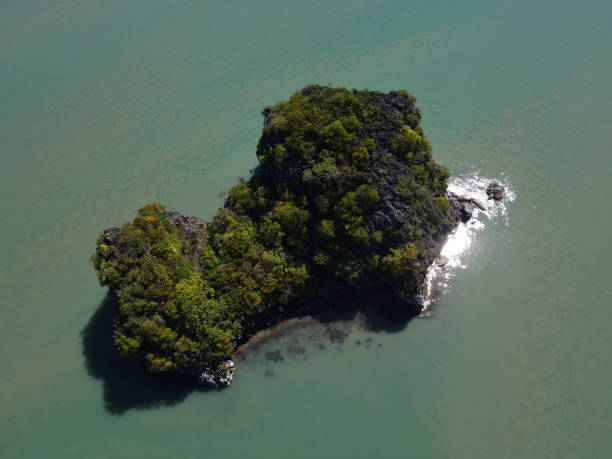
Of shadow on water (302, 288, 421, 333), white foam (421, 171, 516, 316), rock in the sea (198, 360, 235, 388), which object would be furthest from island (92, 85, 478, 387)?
white foam (421, 171, 516, 316)

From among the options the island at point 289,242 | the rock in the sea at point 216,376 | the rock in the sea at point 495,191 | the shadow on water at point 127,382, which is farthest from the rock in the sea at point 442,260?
the shadow on water at point 127,382

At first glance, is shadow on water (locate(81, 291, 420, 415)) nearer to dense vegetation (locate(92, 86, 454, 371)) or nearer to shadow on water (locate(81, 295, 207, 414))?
shadow on water (locate(81, 295, 207, 414))

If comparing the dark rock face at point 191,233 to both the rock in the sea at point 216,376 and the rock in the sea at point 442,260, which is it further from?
the rock in the sea at point 442,260

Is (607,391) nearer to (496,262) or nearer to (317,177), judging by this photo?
(496,262)

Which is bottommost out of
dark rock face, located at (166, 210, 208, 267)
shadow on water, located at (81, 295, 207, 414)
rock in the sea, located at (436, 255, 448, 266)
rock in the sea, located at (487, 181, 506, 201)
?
shadow on water, located at (81, 295, 207, 414)

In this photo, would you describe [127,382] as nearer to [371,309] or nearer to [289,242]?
[289,242]

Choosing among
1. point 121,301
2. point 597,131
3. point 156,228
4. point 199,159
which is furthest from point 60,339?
point 597,131
